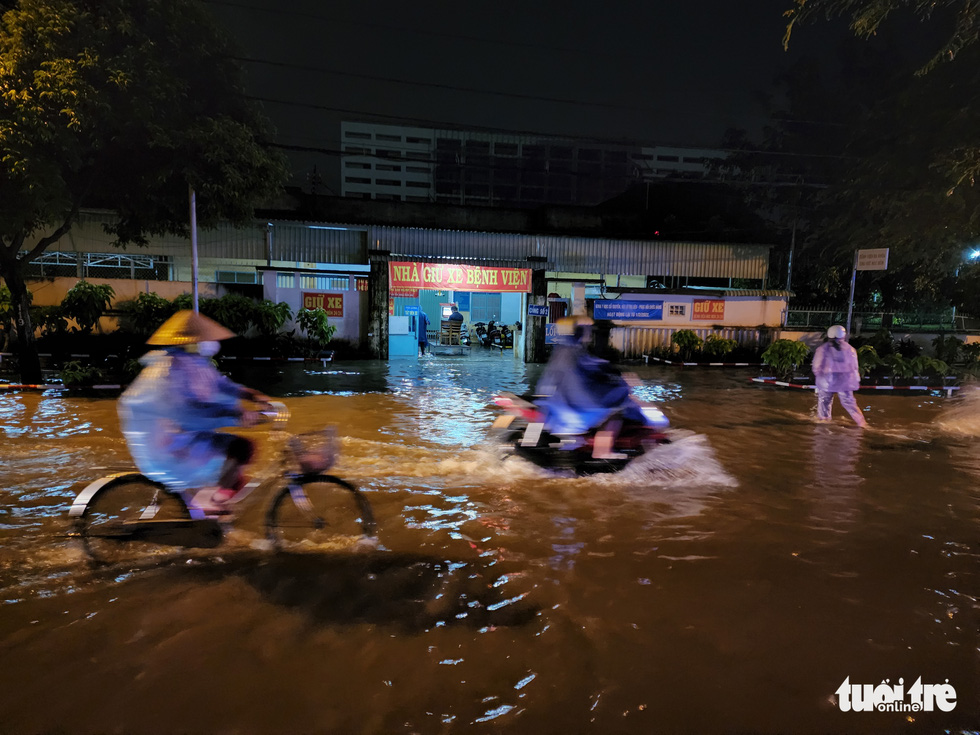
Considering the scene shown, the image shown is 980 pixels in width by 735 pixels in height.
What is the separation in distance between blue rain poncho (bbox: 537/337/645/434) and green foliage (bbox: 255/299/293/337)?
1278cm

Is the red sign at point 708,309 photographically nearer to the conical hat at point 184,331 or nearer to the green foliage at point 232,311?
the green foliage at point 232,311

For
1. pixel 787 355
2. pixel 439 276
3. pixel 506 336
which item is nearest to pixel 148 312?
pixel 439 276

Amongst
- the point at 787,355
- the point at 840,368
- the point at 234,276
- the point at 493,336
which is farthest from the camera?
the point at 493,336

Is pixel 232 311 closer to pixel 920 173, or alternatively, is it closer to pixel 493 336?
pixel 493 336

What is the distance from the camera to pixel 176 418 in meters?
4.12

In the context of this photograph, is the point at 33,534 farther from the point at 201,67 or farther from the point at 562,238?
the point at 562,238

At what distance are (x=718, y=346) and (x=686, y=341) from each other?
1.14m

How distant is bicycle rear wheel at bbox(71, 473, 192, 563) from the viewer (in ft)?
14.1

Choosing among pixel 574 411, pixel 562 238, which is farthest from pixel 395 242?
pixel 574 411

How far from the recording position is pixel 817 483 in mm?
6691

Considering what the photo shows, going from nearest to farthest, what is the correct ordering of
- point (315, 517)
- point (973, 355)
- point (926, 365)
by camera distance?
point (315, 517) → point (926, 365) → point (973, 355)

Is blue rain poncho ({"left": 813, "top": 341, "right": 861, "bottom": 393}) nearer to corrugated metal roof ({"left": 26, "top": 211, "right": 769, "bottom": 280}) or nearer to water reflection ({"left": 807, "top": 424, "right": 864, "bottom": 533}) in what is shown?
water reflection ({"left": 807, "top": 424, "right": 864, "bottom": 533})

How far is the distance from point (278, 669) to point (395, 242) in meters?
17.4

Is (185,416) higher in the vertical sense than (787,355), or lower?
higher
